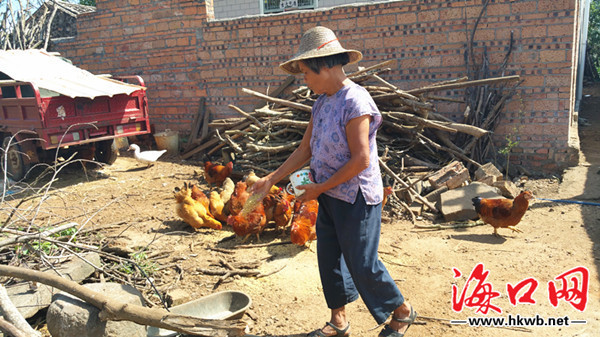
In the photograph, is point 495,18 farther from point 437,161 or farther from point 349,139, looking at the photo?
point 349,139

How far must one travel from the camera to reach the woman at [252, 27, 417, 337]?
2770 mm

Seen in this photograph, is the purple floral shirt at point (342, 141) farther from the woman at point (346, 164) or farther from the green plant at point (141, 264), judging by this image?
the green plant at point (141, 264)

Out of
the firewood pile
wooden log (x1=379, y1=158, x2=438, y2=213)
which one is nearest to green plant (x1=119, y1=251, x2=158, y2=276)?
the firewood pile

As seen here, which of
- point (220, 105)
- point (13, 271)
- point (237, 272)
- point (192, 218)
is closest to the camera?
point (13, 271)

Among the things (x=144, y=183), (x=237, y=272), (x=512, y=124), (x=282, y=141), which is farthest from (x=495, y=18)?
(x=144, y=183)

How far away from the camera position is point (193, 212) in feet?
18.4

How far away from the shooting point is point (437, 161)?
7602mm

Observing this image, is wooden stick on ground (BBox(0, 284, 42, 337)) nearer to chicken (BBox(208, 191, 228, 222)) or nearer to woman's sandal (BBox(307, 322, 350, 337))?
woman's sandal (BBox(307, 322, 350, 337))

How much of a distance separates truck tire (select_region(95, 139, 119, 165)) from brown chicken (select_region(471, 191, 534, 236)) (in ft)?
23.6

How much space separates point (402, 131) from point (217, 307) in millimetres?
4931

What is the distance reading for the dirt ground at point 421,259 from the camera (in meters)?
3.61

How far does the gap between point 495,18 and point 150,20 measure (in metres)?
7.49

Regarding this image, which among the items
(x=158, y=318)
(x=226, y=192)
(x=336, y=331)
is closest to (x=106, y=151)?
(x=226, y=192)

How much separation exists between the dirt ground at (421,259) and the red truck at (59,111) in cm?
133
